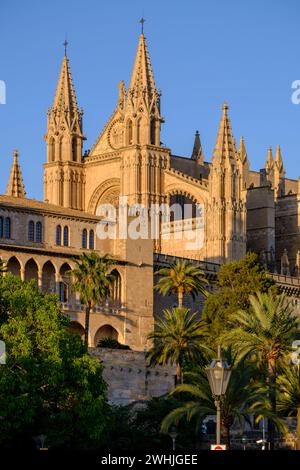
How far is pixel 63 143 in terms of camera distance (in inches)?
4813

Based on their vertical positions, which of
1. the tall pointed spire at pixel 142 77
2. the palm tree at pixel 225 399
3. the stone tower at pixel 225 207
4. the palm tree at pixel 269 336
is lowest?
the palm tree at pixel 225 399

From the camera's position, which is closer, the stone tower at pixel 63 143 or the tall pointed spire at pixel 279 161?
the stone tower at pixel 63 143

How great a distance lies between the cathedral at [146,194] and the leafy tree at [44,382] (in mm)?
27346

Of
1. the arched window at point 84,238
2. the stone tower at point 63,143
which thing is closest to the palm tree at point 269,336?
the arched window at point 84,238

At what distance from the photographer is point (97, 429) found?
218 ft

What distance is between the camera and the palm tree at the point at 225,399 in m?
62.2

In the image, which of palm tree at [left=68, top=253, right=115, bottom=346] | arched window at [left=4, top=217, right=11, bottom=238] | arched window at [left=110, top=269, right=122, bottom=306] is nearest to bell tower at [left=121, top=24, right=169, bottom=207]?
arched window at [left=110, top=269, right=122, bottom=306]

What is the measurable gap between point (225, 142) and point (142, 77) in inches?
323

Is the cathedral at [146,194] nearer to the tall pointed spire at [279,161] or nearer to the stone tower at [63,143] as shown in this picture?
the stone tower at [63,143]

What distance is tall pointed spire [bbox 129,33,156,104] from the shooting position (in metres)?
118

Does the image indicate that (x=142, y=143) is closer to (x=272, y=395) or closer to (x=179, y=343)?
(x=179, y=343)

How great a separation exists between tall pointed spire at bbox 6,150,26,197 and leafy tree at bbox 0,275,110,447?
49.3 metres

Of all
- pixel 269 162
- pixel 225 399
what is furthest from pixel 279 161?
pixel 225 399
